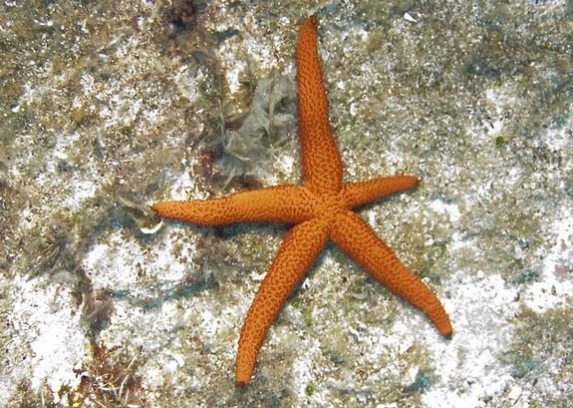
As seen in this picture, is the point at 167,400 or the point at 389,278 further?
the point at 167,400

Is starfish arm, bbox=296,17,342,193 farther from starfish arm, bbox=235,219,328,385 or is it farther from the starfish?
starfish arm, bbox=235,219,328,385

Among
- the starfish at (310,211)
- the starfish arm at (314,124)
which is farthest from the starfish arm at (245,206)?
the starfish arm at (314,124)

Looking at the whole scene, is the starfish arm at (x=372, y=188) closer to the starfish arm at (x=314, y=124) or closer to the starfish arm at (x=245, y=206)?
the starfish arm at (x=314, y=124)

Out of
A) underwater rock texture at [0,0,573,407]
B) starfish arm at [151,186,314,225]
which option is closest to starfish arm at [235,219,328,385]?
starfish arm at [151,186,314,225]

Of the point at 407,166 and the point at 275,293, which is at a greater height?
the point at 407,166

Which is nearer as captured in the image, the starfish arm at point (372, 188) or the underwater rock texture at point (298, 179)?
the starfish arm at point (372, 188)

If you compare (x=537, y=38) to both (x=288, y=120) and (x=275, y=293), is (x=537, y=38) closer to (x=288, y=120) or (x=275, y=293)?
(x=288, y=120)

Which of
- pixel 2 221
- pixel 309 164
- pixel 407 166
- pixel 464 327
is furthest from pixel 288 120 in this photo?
pixel 2 221
